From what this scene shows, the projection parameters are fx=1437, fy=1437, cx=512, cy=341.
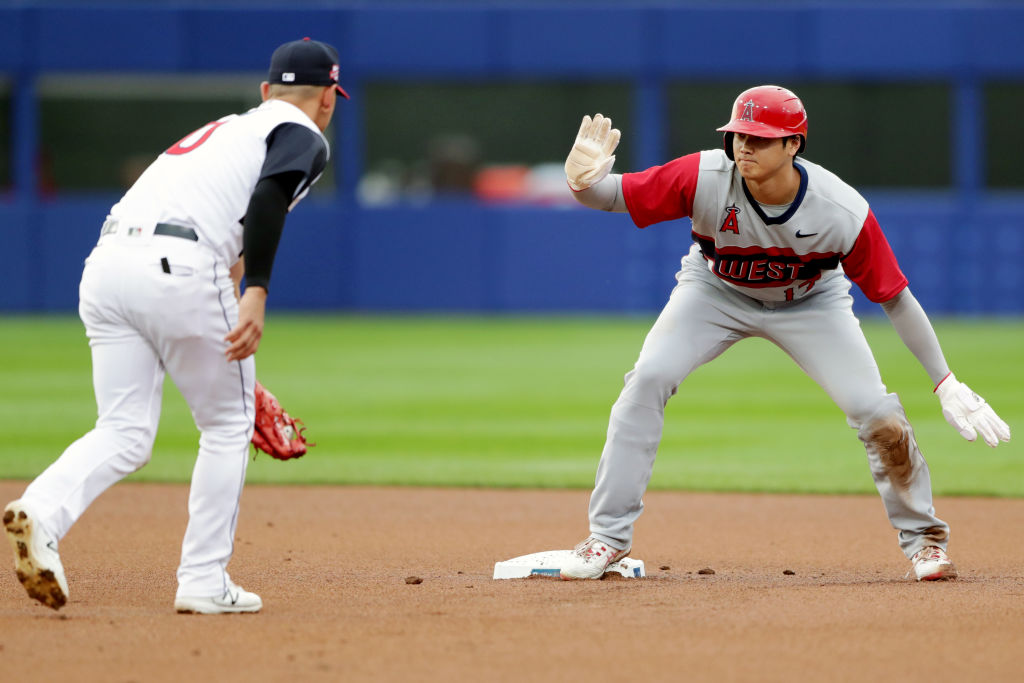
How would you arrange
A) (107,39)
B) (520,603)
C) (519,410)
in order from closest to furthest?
(520,603) → (519,410) → (107,39)

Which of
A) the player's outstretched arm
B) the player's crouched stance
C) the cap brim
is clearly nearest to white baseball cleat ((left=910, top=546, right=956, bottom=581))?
the player's crouched stance

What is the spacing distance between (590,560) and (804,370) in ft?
3.48

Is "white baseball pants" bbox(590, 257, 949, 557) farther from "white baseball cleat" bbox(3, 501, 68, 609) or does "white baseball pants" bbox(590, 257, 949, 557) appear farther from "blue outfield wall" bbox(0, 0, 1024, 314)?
"blue outfield wall" bbox(0, 0, 1024, 314)

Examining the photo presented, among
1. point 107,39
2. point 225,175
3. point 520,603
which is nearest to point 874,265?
point 520,603

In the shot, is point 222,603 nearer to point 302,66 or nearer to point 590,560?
point 590,560

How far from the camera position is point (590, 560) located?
534 centimetres

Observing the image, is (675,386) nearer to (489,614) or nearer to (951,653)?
(489,614)

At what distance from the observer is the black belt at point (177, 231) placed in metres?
4.39

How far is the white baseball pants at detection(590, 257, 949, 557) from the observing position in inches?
208

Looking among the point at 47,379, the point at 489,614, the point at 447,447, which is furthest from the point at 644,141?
the point at 489,614

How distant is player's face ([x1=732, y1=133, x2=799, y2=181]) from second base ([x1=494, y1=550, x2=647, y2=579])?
1.54m

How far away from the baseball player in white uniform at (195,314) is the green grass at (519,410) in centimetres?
376

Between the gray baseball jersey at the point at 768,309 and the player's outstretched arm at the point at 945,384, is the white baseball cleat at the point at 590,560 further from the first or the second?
the player's outstretched arm at the point at 945,384

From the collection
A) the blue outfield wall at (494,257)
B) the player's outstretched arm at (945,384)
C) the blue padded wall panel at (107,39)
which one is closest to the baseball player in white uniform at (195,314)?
the player's outstretched arm at (945,384)
